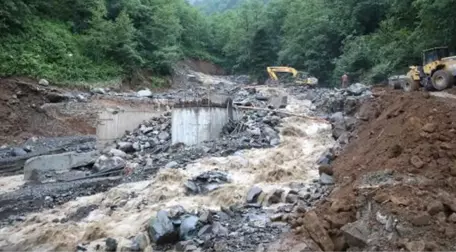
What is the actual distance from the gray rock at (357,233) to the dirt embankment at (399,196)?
0.01m

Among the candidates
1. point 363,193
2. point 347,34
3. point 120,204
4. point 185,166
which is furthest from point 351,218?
point 347,34

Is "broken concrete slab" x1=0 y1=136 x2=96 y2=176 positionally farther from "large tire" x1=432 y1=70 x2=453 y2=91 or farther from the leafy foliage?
"large tire" x1=432 y1=70 x2=453 y2=91

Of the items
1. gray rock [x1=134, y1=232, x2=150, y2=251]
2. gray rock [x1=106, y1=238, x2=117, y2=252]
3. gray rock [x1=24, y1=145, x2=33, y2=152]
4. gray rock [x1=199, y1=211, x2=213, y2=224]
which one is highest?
gray rock [x1=24, y1=145, x2=33, y2=152]

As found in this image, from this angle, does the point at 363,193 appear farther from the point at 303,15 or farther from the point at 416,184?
the point at 303,15

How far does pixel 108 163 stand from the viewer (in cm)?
1366

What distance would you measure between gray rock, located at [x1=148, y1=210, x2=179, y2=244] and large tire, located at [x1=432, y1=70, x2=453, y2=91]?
31.7ft

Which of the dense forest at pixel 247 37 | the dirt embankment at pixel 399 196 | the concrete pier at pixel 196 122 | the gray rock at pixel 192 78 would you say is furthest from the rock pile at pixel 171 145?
the gray rock at pixel 192 78

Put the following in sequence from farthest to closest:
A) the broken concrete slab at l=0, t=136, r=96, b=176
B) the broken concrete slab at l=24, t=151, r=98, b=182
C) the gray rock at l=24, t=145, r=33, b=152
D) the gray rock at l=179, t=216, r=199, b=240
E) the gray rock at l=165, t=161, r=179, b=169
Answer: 1. the gray rock at l=24, t=145, r=33, b=152
2. the broken concrete slab at l=0, t=136, r=96, b=176
3. the broken concrete slab at l=24, t=151, r=98, b=182
4. the gray rock at l=165, t=161, r=179, b=169
5. the gray rock at l=179, t=216, r=199, b=240

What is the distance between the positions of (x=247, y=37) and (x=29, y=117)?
29.7m

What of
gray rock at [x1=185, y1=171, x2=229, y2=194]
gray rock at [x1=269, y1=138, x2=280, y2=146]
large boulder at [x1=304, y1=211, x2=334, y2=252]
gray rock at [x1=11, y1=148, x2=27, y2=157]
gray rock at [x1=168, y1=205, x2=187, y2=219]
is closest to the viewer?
large boulder at [x1=304, y1=211, x2=334, y2=252]

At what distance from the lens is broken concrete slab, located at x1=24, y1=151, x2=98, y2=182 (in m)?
13.2

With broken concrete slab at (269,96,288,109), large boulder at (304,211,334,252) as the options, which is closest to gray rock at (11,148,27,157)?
broken concrete slab at (269,96,288,109)

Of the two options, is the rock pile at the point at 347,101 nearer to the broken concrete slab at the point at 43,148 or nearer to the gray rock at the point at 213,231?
the gray rock at the point at 213,231

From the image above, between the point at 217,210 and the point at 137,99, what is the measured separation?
45.3 feet
